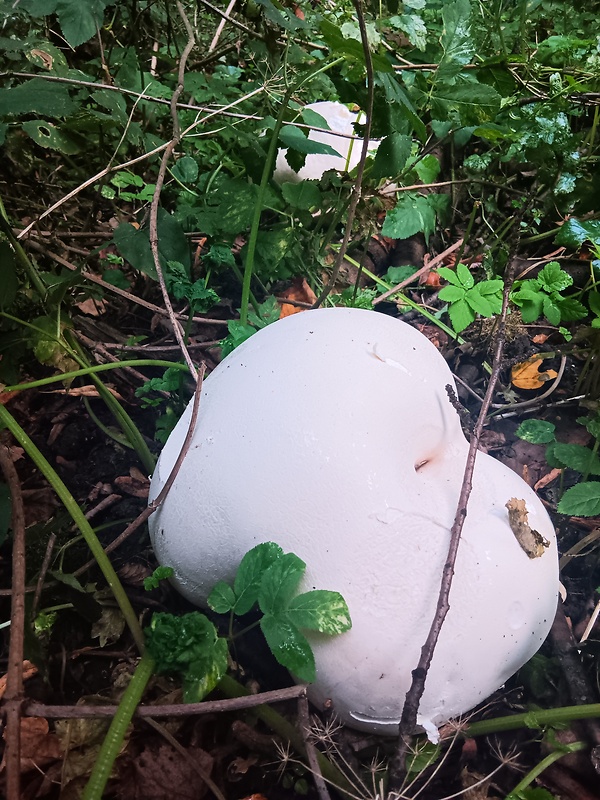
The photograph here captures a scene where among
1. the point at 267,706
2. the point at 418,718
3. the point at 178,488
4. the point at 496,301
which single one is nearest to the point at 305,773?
the point at 267,706

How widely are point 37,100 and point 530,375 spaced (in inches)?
77.0

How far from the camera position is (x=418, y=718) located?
126 centimetres

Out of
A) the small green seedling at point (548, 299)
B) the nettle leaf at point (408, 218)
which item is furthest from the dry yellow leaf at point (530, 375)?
the nettle leaf at point (408, 218)

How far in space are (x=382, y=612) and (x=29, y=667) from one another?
3.37 feet

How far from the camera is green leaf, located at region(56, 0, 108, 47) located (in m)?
1.49

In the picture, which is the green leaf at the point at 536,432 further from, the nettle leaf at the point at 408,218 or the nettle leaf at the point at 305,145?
the nettle leaf at the point at 305,145

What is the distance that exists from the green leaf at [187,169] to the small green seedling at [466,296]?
110 centimetres

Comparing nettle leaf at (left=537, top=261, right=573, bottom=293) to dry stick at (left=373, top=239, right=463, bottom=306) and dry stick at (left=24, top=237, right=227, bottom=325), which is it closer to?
dry stick at (left=373, top=239, right=463, bottom=306)

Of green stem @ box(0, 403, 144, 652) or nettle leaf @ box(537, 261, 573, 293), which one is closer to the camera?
green stem @ box(0, 403, 144, 652)

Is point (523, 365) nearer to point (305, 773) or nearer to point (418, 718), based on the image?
point (418, 718)

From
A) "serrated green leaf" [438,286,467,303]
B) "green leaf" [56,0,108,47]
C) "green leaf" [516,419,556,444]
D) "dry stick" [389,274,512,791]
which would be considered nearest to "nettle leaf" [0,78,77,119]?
"green leaf" [56,0,108,47]

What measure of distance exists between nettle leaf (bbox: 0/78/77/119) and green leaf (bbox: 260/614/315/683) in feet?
4.50

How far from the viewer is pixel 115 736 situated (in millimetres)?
1074

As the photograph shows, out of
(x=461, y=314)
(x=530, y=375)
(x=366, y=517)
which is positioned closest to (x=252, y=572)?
(x=366, y=517)
